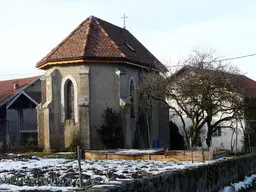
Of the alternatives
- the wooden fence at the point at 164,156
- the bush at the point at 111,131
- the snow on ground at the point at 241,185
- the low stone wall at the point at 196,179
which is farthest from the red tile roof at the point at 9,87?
the snow on ground at the point at 241,185

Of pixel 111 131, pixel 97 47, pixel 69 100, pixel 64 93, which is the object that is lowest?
pixel 111 131

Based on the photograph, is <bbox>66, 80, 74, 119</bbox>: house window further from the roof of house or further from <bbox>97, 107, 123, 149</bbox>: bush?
<bbox>97, 107, 123, 149</bbox>: bush

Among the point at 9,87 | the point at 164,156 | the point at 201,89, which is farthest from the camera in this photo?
the point at 9,87

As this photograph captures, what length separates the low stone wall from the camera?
27.8 ft

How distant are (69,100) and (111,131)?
12.9ft

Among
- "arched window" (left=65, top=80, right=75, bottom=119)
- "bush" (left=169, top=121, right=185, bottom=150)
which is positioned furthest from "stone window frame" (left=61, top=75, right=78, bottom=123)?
"bush" (left=169, top=121, right=185, bottom=150)

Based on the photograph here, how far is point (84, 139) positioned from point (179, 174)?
18373mm

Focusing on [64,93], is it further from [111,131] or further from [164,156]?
[164,156]

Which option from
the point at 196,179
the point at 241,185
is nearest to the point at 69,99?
the point at 241,185

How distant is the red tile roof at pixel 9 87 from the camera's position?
4506 cm

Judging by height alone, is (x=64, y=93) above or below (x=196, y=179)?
above

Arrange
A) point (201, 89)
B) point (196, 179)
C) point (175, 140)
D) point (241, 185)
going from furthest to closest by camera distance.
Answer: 1. point (175, 140)
2. point (201, 89)
3. point (241, 185)
4. point (196, 179)

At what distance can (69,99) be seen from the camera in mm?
30531

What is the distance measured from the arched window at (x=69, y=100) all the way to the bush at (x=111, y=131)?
2629 millimetres
